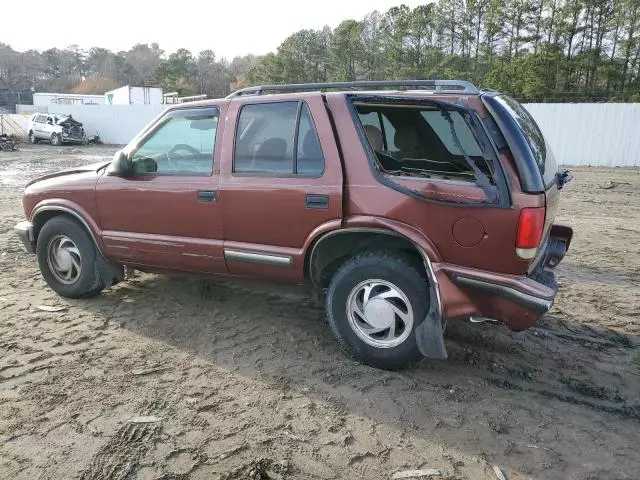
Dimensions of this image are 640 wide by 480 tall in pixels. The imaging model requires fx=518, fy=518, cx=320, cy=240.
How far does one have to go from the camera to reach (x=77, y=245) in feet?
16.1

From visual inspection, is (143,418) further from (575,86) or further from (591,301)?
(575,86)

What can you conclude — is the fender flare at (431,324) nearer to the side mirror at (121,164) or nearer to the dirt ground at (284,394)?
the dirt ground at (284,394)

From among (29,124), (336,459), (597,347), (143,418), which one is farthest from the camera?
(29,124)

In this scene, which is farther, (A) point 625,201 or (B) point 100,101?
(B) point 100,101

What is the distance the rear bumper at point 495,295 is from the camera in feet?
10.5

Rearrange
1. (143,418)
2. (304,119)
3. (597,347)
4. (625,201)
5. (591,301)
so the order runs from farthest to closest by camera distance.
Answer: (625,201)
(591,301)
(597,347)
(304,119)
(143,418)

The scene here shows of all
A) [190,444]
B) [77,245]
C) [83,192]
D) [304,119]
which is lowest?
[190,444]

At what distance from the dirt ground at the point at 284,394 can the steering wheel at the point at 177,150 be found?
1349 mm

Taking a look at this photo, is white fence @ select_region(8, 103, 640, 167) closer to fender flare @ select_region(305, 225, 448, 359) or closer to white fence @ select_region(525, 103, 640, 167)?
white fence @ select_region(525, 103, 640, 167)

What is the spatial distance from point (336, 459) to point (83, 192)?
3383 millimetres

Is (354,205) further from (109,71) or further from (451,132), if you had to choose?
(109,71)

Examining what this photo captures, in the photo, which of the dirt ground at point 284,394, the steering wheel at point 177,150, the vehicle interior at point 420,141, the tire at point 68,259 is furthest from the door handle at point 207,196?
the tire at point 68,259

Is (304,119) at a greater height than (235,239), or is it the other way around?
(304,119)

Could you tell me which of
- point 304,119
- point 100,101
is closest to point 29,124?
point 100,101
